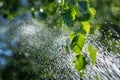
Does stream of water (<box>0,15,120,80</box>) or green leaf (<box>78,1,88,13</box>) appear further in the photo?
stream of water (<box>0,15,120,80</box>)

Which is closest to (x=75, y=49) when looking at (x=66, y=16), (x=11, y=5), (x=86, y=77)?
(x=66, y=16)

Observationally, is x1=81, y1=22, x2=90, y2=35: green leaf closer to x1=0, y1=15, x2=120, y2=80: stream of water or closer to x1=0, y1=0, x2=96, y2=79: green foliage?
x1=0, y1=0, x2=96, y2=79: green foliage

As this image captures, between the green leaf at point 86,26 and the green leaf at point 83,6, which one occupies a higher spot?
the green leaf at point 83,6

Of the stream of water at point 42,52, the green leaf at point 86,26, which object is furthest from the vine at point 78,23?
the stream of water at point 42,52

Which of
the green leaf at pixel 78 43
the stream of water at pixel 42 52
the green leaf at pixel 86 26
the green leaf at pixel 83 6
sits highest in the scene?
the green leaf at pixel 83 6

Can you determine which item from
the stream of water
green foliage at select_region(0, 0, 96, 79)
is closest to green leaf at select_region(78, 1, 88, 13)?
green foliage at select_region(0, 0, 96, 79)

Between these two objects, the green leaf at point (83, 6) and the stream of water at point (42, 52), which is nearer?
the green leaf at point (83, 6)

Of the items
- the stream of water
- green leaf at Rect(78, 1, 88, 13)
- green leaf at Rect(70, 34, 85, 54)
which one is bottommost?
the stream of water

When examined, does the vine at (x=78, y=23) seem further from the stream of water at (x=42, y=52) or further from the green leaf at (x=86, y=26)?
the stream of water at (x=42, y=52)

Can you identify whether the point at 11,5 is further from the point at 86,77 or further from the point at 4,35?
the point at 86,77

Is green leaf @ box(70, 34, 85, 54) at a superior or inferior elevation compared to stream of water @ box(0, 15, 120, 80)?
superior

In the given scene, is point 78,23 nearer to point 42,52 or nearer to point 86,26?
point 86,26
